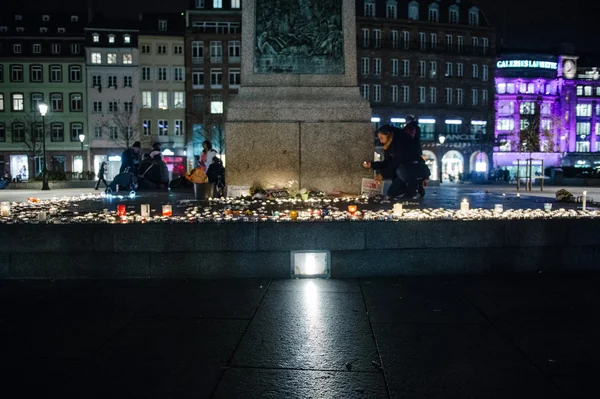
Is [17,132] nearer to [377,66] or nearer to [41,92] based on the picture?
[41,92]

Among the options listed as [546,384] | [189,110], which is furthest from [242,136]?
[189,110]

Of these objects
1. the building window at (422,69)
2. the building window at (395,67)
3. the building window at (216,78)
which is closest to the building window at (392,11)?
the building window at (395,67)

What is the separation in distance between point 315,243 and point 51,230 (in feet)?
9.44

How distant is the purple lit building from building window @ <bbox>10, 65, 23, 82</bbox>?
5757cm

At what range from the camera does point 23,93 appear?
60.7m

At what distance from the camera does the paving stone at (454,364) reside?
3246 millimetres

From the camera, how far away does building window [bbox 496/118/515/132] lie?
7488cm

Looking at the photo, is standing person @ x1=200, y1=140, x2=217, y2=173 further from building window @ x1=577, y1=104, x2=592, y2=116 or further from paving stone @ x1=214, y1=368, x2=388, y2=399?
building window @ x1=577, y1=104, x2=592, y2=116

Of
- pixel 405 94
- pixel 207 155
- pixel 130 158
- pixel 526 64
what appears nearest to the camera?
pixel 207 155

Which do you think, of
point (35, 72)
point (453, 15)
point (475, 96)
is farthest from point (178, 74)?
point (475, 96)

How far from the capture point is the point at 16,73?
2375 inches

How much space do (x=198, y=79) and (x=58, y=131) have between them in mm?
16602

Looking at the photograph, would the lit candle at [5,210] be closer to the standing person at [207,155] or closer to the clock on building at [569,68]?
the standing person at [207,155]

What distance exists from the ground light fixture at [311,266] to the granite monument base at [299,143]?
4.33 meters
